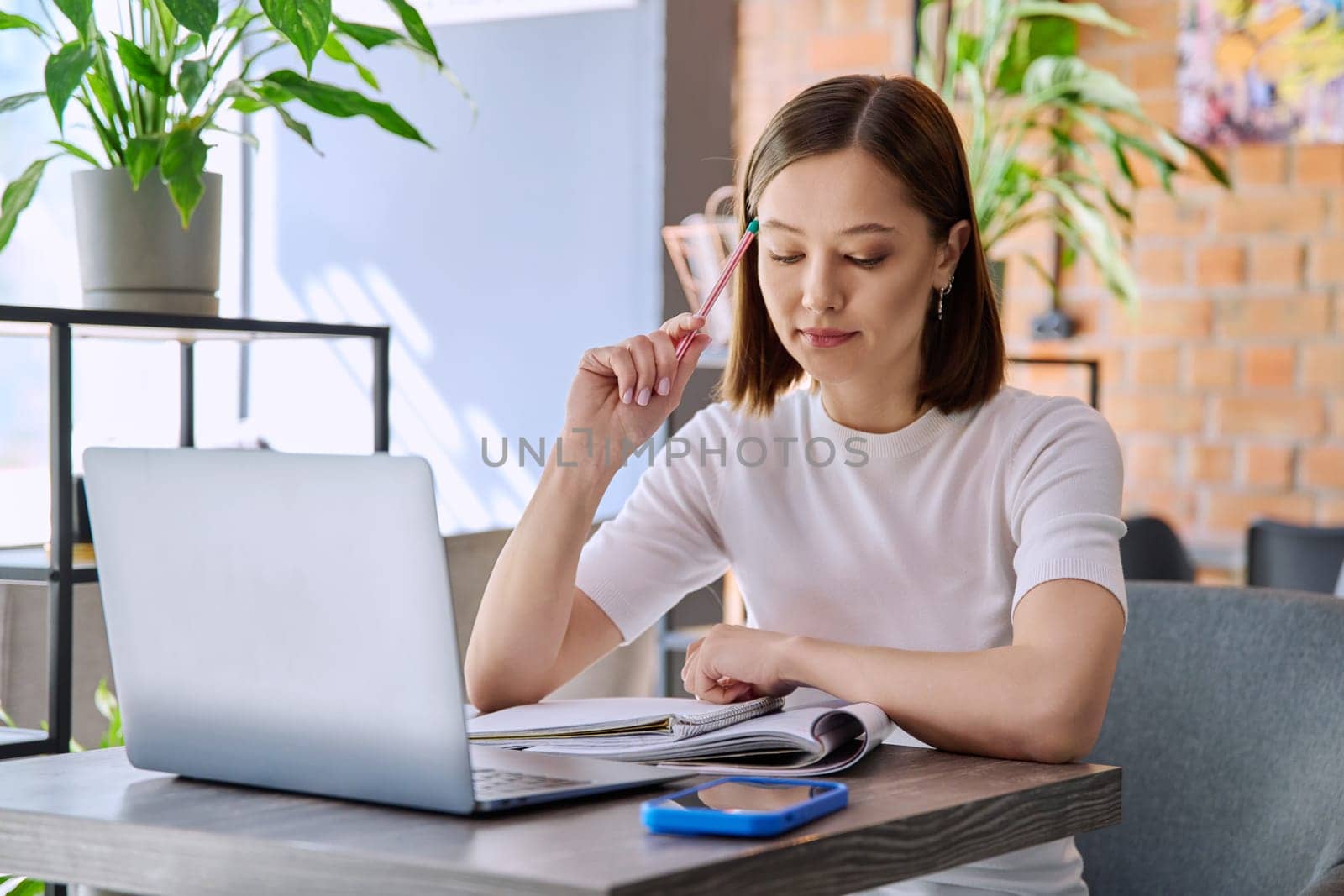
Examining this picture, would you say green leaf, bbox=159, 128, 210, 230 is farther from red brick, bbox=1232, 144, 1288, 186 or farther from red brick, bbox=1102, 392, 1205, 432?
red brick, bbox=1232, 144, 1288, 186

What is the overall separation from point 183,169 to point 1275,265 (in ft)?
8.04

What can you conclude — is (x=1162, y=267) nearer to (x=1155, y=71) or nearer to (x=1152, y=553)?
(x=1155, y=71)

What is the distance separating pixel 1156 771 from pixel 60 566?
1050 mm

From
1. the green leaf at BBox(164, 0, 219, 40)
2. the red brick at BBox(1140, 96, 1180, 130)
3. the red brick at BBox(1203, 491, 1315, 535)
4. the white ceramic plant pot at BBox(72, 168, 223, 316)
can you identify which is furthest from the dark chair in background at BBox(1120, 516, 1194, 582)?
the green leaf at BBox(164, 0, 219, 40)

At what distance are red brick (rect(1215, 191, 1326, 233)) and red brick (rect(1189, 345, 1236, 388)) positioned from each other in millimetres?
259

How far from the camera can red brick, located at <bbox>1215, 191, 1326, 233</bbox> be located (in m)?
3.12

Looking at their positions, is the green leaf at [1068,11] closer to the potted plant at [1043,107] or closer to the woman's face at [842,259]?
the potted plant at [1043,107]

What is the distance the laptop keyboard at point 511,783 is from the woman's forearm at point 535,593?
408mm

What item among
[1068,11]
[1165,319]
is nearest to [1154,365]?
[1165,319]

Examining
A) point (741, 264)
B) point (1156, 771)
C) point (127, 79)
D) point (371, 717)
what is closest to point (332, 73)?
point (127, 79)

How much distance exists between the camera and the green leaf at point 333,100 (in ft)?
4.99

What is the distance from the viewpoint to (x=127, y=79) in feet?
5.04

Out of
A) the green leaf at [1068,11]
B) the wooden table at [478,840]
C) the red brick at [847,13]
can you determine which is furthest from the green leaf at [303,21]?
the red brick at [847,13]

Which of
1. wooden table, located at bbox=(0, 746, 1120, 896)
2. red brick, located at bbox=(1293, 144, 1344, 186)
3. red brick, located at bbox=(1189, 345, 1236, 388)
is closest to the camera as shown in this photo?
wooden table, located at bbox=(0, 746, 1120, 896)
